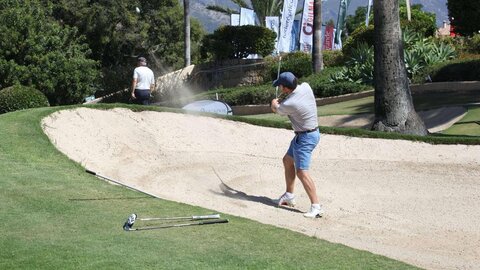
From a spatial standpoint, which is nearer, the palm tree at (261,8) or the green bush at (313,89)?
the green bush at (313,89)

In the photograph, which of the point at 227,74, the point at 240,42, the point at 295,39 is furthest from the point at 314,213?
the point at 295,39

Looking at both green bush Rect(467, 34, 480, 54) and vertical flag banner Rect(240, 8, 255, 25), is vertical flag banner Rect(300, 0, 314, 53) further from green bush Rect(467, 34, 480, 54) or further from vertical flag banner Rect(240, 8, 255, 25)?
green bush Rect(467, 34, 480, 54)

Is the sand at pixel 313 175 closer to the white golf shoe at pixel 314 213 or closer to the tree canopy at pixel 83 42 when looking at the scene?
the white golf shoe at pixel 314 213

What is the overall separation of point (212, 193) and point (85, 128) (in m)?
3.55

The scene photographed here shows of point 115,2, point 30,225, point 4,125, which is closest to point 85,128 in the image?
point 4,125

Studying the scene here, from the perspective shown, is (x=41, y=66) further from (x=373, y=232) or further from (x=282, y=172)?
(x=373, y=232)

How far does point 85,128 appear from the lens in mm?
13211

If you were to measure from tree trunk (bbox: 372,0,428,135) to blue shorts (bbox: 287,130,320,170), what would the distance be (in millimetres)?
7549

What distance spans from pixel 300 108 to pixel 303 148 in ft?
1.71

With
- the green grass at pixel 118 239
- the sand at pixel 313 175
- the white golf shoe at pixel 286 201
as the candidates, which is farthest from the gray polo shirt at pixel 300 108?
the green grass at pixel 118 239

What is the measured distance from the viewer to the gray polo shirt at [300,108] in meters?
9.41

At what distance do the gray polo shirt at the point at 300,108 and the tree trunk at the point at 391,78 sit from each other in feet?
24.8

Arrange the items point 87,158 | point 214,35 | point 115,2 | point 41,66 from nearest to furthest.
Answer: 1. point 87,158
2. point 41,66
3. point 214,35
4. point 115,2

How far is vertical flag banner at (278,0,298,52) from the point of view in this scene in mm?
42719
